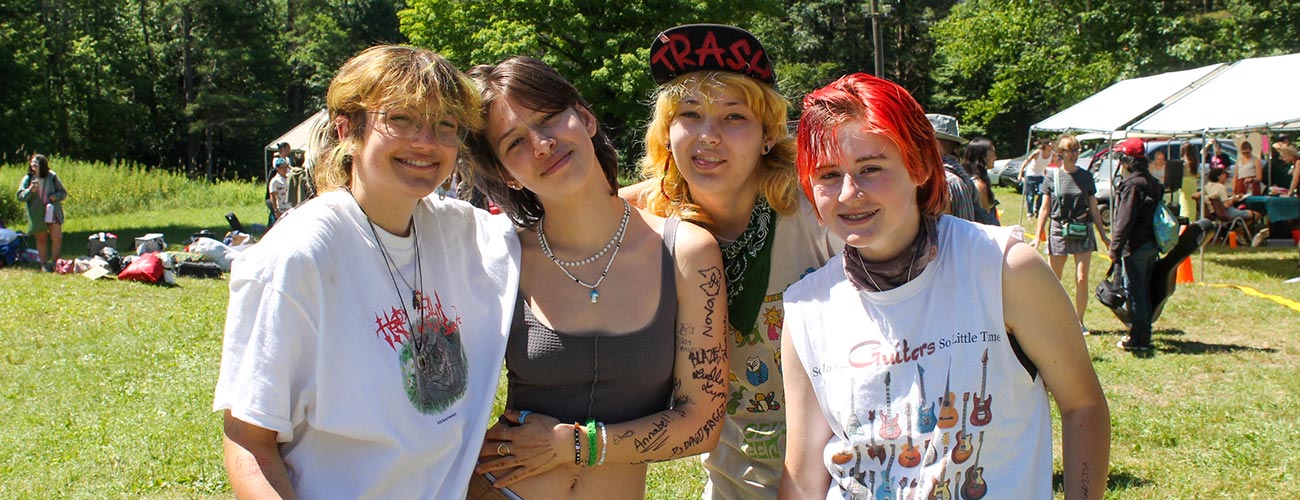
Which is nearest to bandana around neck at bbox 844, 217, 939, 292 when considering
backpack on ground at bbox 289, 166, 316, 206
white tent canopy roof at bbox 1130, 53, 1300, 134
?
white tent canopy roof at bbox 1130, 53, 1300, 134

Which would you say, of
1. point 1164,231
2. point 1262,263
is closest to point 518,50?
point 1262,263

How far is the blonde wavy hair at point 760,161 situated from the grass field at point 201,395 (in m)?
2.78

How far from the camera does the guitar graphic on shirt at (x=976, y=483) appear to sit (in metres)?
1.72

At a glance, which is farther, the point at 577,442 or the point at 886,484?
the point at 577,442

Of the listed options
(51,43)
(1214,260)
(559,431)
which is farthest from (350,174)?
(51,43)

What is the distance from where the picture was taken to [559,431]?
2061 mm

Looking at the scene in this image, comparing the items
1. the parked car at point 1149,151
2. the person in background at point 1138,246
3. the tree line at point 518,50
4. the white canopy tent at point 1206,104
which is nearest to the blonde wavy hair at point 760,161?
the person in background at point 1138,246

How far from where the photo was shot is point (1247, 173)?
16219 mm

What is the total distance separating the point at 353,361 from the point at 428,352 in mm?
189

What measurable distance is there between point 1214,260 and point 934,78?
1305 inches

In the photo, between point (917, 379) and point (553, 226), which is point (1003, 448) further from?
point (553, 226)

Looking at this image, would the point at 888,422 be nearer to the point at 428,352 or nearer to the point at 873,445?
the point at 873,445

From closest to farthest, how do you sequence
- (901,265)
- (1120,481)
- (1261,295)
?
(901,265)
(1120,481)
(1261,295)

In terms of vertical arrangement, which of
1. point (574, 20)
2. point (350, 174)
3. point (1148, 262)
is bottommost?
point (1148, 262)
